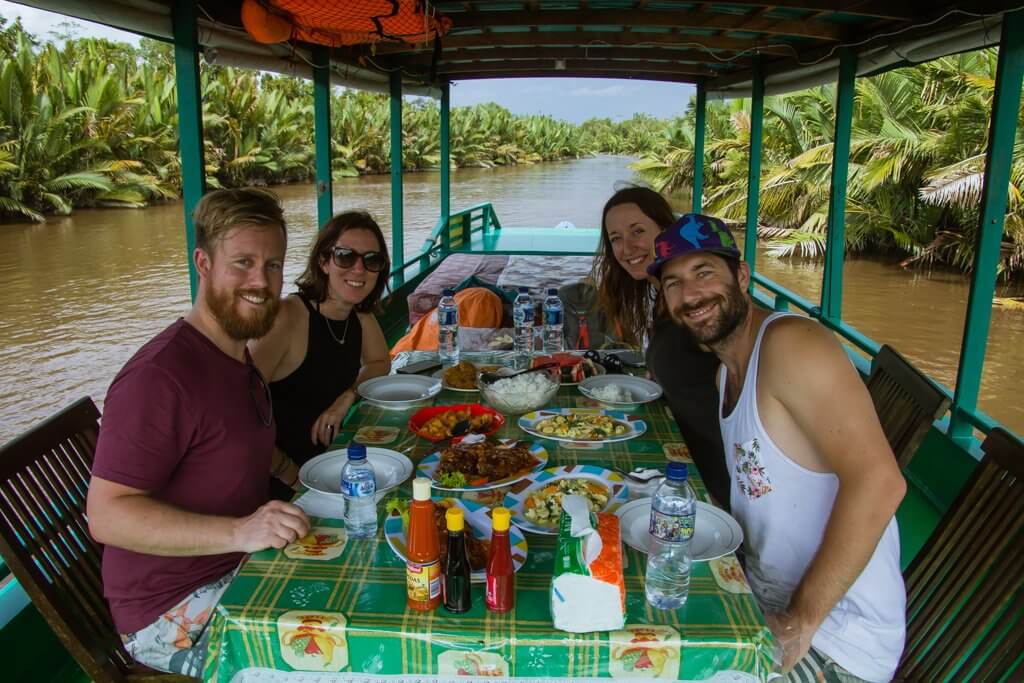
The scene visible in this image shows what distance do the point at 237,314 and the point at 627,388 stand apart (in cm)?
149

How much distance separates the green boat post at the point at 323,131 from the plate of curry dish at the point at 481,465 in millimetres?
3553

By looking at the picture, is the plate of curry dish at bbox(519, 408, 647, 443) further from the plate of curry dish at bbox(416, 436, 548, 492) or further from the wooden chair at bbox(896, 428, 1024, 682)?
the wooden chair at bbox(896, 428, 1024, 682)

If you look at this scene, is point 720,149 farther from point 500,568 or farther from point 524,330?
point 500,568

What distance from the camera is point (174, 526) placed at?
1.60 metres

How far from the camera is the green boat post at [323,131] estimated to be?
17.3 ft

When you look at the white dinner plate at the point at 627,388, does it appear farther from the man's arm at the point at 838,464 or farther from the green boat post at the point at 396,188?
the green boat post at the point at 396,188

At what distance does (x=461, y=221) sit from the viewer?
11031 millimetres

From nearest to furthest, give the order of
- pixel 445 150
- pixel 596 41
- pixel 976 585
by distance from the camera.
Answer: pixel 976 585
pixel 596 41
pixel 445 150

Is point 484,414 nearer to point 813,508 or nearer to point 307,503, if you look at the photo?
point 307,503

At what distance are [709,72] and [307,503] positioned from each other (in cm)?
636

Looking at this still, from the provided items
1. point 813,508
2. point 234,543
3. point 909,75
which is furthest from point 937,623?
point 909,75

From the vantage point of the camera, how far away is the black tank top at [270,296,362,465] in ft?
9.00

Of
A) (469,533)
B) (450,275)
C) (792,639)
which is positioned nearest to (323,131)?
(450,275)

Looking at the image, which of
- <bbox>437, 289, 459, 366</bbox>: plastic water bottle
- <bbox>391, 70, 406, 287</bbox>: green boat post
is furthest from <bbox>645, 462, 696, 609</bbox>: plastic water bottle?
<bbox>391, 70, 406, 287</bbox>: green boat post
